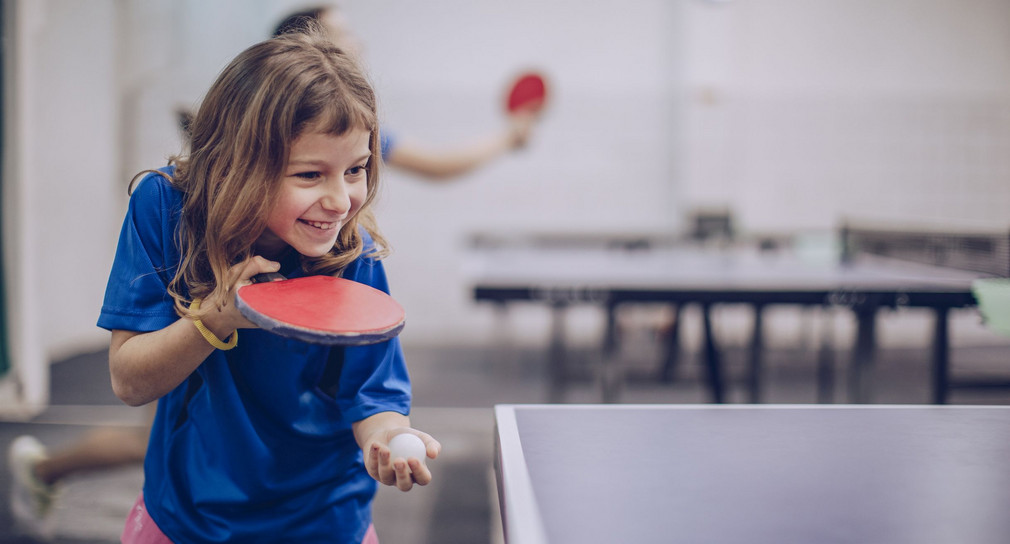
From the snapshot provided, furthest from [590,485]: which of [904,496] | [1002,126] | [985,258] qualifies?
[1002,126]

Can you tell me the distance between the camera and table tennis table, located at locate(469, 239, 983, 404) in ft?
7.37

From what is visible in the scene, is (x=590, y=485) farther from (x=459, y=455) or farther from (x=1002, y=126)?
(x=1002, y=126)

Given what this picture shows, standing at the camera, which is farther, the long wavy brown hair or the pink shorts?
the pink shorts

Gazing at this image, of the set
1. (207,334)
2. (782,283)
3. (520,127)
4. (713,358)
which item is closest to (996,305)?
(782,283)

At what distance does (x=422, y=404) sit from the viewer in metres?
4.18

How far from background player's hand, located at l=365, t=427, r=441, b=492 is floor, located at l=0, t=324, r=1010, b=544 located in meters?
1.69

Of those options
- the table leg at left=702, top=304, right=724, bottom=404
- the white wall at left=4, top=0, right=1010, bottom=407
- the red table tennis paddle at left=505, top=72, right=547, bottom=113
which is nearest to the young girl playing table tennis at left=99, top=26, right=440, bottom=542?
the table leg at left=702, top=304, right=724, bottom=404

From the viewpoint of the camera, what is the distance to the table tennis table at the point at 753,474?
1.97ft

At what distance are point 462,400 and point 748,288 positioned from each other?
92.4 inches

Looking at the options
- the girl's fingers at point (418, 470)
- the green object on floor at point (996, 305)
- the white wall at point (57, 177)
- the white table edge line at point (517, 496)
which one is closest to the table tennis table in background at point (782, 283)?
the green object on floor at point (996, 305)

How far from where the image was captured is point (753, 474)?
0.73 m

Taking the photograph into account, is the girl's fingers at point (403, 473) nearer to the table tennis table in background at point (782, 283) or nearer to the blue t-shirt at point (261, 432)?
the blue t-shirt at point (261, 432)

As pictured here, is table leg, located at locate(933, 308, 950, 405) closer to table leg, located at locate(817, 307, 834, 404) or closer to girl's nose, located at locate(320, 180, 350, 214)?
table leg, located at locate(817, 307, 834, 404)

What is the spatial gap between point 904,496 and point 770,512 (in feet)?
0.47
